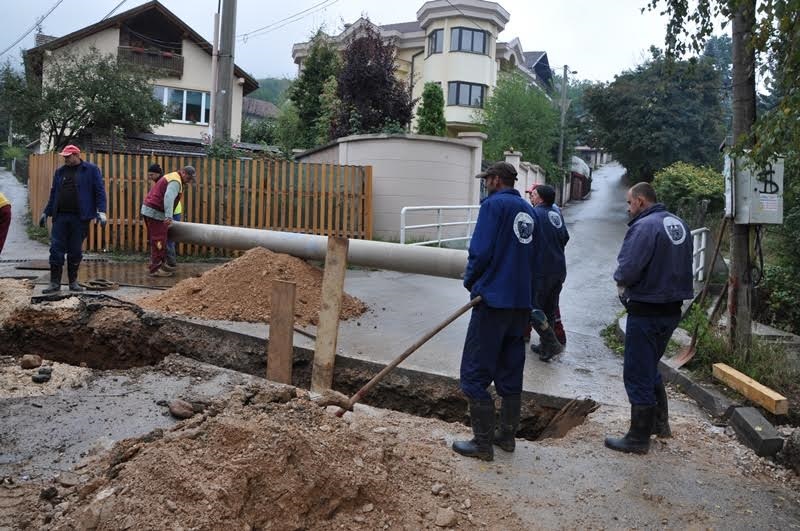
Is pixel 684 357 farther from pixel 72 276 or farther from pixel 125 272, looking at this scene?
pixel 125 272

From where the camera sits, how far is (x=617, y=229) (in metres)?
24.3

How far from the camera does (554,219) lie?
682 centimetres

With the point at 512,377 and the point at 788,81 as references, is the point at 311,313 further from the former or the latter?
the point at 788,81

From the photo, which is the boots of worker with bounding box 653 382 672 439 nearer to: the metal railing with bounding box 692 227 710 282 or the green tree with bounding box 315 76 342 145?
the metal railing with bounding box 692 227 710 282

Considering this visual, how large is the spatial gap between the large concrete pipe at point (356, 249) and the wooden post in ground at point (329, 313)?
1.57 m

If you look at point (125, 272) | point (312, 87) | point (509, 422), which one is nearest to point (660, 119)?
point (312, 87)

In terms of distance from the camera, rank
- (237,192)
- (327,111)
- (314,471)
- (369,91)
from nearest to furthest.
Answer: (314,471), (237,192), (369,91), (327,111)

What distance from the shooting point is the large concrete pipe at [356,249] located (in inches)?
294

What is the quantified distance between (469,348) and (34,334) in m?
4.90

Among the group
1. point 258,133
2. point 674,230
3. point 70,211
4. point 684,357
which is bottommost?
point 684,357

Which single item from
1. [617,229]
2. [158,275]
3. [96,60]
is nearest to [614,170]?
[617,229]

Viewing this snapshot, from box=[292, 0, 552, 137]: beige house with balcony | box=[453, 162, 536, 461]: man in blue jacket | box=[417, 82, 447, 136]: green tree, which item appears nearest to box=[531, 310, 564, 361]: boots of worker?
Answer: box=[453, 162, 536, 461]: man in blue jacket

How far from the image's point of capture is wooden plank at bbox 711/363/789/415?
520 cm

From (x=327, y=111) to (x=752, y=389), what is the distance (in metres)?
20.1
